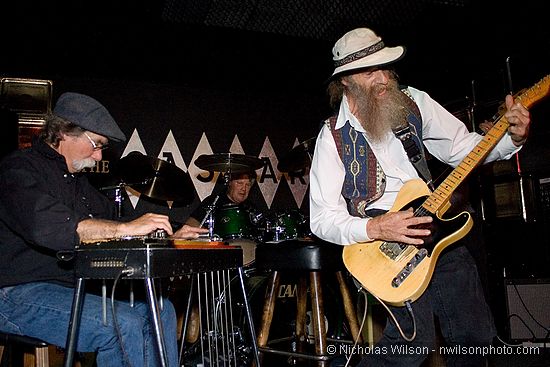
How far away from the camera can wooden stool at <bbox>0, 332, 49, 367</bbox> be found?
2.28 m

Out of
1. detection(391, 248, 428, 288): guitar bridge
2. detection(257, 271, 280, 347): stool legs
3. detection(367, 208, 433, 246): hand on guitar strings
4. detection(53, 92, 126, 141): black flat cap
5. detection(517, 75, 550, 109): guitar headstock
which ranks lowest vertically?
detection(257, 271, 280, 347): stool legs

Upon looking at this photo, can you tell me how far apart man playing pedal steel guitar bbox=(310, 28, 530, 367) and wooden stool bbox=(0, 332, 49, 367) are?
139 centimetres

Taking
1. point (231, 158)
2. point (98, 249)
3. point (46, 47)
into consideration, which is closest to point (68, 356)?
point (98, 249)

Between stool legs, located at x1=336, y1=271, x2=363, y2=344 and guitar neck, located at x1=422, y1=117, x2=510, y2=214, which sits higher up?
guitar neck, located at x1=422, y1=117, x2=510, y2=214

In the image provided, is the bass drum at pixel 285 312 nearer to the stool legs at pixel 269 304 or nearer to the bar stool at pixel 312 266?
the stool legs at pixel 269 304

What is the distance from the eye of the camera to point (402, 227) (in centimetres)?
214

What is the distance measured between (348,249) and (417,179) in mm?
460

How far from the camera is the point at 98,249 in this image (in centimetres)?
198

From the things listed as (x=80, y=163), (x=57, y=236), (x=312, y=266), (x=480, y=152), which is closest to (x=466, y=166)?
(x=480, y=152)

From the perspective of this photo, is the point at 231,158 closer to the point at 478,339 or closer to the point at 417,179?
the point at 417,179

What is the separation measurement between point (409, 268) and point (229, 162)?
2.81 m

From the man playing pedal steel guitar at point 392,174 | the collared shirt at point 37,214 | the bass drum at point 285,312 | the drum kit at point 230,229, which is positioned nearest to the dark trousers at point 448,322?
the man playing pedal steel guitar at point 392,174

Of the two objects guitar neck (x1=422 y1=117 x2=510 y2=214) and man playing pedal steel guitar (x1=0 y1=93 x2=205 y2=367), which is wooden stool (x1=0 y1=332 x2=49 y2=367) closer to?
man playing pedal steel guitar (x1=0 y1=93 x2=205 y2=367)

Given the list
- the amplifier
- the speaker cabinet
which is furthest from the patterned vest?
the speaker cabinet
